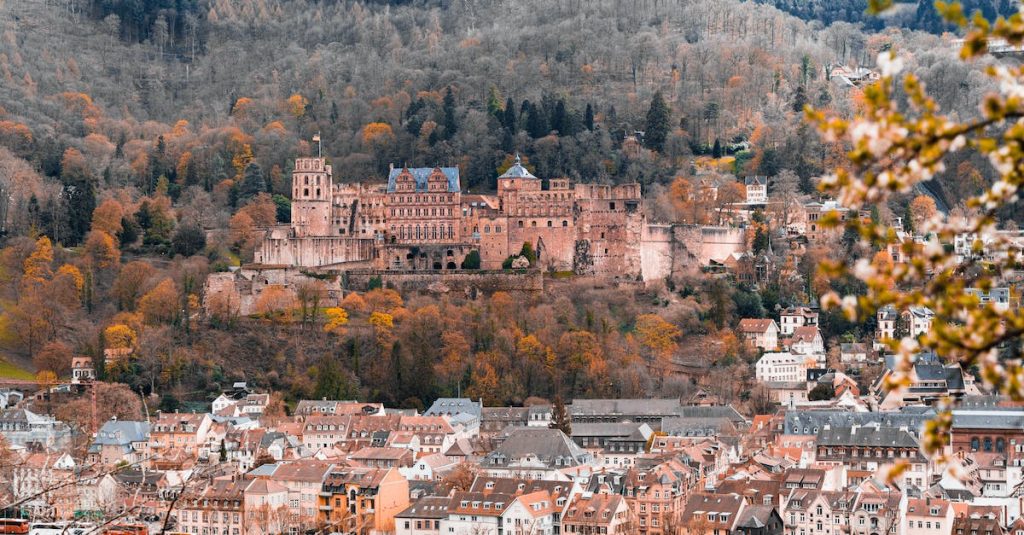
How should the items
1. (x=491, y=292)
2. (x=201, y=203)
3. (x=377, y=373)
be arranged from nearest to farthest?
(x=377, y=373) < (x=491, y=292) < (x=201, y=203)

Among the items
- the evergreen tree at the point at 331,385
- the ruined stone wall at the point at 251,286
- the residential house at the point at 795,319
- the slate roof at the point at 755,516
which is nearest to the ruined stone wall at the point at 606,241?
the residential house at the point at 795,319

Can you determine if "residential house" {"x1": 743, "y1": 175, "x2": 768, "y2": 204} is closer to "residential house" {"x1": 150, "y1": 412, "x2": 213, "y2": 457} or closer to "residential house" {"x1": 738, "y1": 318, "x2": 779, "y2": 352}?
"residential house" {"x1": 738, "y1": 318, "x2": 779, "y2": 352}

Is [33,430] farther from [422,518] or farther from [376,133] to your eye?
[376,133]

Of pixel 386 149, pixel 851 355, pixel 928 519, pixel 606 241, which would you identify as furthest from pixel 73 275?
pixel 928 519

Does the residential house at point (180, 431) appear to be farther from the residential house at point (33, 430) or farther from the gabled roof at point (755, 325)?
the gabled roof at point (755, 325)

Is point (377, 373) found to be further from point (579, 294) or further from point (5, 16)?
point (5, 16)

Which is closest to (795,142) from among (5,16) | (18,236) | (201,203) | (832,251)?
(832,251)
